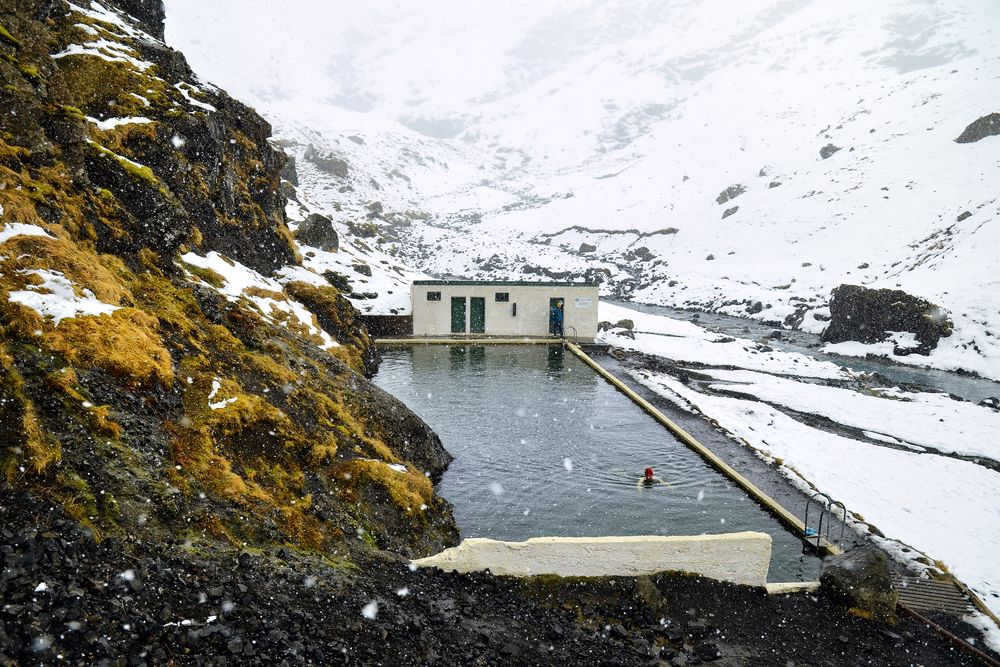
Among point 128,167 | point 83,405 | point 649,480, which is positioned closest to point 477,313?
point 649,480

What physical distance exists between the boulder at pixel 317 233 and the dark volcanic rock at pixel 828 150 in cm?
8935

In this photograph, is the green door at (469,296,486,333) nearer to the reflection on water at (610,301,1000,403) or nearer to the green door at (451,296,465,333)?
the green door at (451,296,465,333)

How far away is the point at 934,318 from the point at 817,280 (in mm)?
24104

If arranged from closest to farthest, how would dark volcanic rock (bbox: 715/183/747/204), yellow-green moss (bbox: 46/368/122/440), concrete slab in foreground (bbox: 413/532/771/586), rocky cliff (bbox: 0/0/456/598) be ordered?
rocky cliff (bbox: 0/0/456/598) → yellow-green moss (bbox: 46/368/122/440) → concrete slab in foreground (bbox: 413/532/771/586) → dark volcanic rock (bbox: 715/183/747/204)

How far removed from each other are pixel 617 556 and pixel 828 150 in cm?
10649

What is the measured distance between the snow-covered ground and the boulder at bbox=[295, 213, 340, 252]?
25.4 metres

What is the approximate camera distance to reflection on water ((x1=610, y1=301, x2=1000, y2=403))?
30.1m

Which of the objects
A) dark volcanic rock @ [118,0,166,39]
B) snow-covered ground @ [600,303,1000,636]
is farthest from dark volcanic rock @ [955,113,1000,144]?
dark volcanic rock @ [118,0,166,39]

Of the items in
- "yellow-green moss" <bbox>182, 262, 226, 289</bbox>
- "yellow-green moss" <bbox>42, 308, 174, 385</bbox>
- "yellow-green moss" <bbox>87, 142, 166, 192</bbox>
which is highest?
"yellow-green moss" <bbox>87, 142, 166, 192</bbox>

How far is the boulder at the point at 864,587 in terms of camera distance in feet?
30.6

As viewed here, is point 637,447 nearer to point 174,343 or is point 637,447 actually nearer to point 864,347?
point 174,343

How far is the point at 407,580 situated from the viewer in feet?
27.5

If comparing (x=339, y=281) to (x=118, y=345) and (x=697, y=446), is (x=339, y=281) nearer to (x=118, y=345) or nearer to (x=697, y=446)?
(x=697, y=446)

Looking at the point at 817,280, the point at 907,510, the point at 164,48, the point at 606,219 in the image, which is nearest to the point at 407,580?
the point at 907,510
